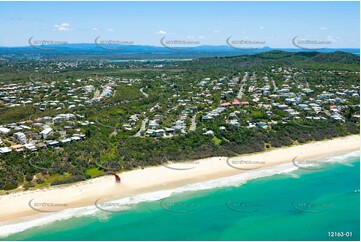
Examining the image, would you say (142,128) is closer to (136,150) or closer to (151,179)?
(136,150)

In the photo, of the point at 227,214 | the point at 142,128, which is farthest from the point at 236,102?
the point at 227,214

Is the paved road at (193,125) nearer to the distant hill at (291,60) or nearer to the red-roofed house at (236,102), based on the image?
the red-roofed house at (236,102)

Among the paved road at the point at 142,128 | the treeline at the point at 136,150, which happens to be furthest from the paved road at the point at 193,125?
the paved road at the point at 142,128

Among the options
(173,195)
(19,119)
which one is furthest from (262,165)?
(19,119)

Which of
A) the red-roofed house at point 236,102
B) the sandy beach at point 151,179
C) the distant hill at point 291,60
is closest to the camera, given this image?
the sandy beach at point 151,179

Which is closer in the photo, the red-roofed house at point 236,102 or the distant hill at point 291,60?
the red-roofed house at point 236,102

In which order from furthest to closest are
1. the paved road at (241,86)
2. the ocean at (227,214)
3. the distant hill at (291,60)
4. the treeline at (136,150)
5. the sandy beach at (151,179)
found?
the distant hill at (291,60) < the paved road at (241,86) < the treeline at (136,150) < the sandy beach at (151,179) < the ocean at (227,214)

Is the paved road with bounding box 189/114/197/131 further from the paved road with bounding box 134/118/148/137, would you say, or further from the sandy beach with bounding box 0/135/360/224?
the sandy beach with bounding box 0/135/360/224
